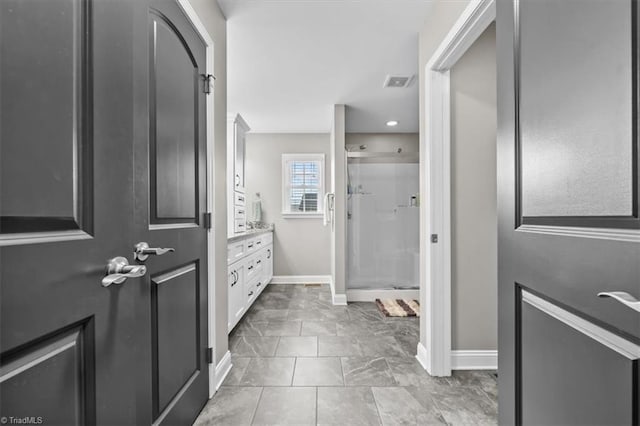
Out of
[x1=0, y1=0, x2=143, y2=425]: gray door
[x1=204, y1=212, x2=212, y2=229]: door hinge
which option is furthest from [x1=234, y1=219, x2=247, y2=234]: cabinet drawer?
[x1=0, y1=0, x2=143, y2=425]: gray door

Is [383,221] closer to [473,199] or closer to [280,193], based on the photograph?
[280,193]

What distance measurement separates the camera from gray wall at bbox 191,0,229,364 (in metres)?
2.00

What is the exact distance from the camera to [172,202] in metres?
1.41

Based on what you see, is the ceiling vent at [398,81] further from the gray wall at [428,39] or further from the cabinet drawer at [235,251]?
the cabinet drawer at [235,251]

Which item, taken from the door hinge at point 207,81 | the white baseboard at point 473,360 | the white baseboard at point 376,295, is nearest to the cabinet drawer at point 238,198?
the white baseboard at point 376,295

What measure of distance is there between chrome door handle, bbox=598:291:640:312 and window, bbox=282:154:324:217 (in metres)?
4.78

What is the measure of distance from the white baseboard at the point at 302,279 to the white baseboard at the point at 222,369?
3057 mm

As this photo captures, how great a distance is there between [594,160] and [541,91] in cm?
27

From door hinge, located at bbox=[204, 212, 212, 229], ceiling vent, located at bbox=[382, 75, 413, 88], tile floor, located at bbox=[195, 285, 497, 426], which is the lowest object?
tile floor, located at bbox=[195, 285, 497, 426]

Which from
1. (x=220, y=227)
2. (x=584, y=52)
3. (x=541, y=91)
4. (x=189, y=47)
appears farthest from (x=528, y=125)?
(x=220, y=227)

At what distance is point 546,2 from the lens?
832 millimetres

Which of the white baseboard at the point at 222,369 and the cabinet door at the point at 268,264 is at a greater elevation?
the cabinet door at the point at 268,264

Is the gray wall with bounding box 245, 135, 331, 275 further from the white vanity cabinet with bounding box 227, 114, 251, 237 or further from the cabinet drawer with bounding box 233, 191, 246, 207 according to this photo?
Answer: the cabinet drawer with bounding box 233, 191, 246, 207

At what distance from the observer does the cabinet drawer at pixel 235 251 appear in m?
2.75
